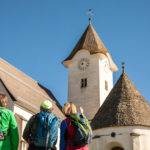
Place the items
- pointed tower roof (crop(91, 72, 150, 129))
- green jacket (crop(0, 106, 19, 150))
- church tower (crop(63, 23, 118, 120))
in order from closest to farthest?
green jacket (crop(0, 106, 19, 150)) → pointed tower roof (crop(91, 72, 150, 129)) → church tower (crop(63, 23, 118, 120))

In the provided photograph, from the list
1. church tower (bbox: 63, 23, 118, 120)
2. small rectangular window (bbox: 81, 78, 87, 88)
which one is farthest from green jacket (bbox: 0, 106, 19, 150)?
small rectangular window (bbox: 81, 78, 87, 88)

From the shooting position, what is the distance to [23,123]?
21453mm

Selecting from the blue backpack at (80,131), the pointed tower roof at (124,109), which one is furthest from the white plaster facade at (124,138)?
the blue backpack at (80,131)

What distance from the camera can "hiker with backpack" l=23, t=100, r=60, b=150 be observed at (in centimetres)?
626

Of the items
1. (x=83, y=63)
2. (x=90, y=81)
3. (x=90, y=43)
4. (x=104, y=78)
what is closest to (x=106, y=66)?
(x=104, y=78)

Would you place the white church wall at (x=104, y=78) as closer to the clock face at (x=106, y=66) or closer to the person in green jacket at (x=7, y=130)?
the clock face at (x=106, y=66)

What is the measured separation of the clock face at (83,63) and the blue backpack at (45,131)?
26.6 meters

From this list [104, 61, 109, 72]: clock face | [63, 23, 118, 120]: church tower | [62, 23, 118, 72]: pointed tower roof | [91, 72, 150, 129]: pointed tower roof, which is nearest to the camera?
[91, 72, 150, 129]: pointed tower roof

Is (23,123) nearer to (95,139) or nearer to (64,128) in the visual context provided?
(95,139)

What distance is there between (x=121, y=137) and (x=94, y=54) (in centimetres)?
1318

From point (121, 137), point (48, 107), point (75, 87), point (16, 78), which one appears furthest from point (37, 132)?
point (75, 87)

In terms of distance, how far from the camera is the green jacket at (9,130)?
6.20 m

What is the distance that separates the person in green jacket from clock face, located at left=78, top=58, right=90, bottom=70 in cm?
2678

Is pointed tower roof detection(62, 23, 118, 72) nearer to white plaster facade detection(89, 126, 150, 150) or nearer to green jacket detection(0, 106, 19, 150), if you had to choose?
white plaster facade detection(89, 126, 150, 150)
